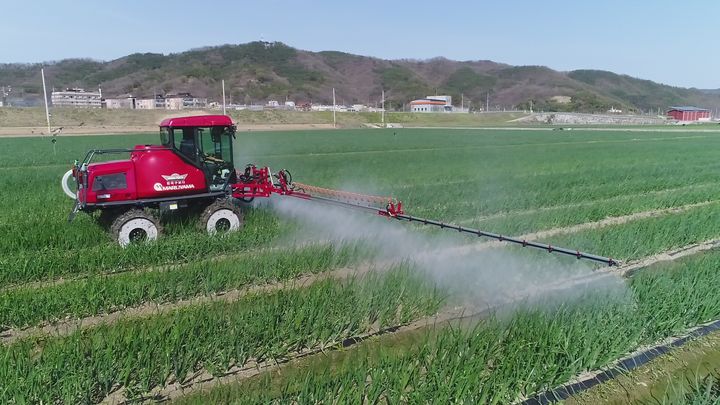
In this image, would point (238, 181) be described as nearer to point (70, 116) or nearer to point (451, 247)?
point (451, 247)

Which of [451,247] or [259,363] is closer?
[259,363]

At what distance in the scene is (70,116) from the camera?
60.2 meters

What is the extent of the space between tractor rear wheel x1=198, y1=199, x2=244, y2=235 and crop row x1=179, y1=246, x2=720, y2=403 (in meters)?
5.13

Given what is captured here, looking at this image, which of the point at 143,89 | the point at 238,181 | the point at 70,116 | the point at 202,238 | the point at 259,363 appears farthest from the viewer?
the point at 143,89

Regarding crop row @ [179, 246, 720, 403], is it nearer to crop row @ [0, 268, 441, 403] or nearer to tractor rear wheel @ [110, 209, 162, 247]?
crop row @ [0, 268, 441, 403]

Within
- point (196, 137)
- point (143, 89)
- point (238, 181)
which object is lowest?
point (238, 181)

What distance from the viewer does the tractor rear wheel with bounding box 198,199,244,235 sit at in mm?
9203

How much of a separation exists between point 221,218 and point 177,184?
1013 mm

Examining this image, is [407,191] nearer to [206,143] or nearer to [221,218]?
[221,218]

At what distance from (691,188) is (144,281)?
15.9m

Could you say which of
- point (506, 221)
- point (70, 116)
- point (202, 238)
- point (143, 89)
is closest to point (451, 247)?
point (506, 221)

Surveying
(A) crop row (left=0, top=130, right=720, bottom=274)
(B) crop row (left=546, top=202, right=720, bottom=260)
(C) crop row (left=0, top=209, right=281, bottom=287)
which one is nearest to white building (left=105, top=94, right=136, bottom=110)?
(A) crop row (left=0, top=130, right=720, bottom=274)

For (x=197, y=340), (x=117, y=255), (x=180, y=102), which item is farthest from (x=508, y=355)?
(x=180, y=102)

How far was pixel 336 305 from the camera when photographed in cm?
564
